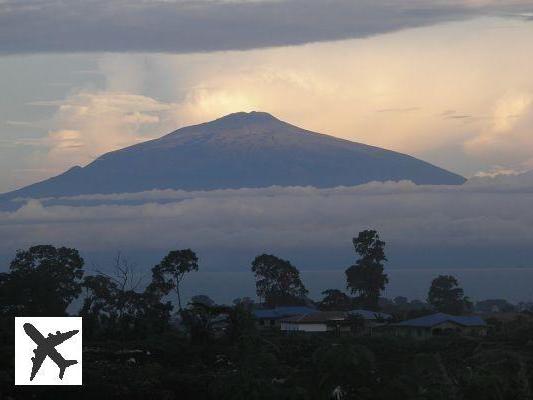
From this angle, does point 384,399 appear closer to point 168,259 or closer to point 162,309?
point 162,309

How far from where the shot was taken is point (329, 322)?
8294cm

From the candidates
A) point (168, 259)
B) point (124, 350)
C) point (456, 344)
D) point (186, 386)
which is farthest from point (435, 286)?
point (186, 386)

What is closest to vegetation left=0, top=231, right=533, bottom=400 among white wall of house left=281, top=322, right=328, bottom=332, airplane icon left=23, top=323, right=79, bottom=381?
white wall of house left=281, top=322, right=328, bottom=332

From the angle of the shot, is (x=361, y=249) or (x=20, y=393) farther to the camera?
(x=361, y=249)

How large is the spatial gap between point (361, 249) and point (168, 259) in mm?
26327

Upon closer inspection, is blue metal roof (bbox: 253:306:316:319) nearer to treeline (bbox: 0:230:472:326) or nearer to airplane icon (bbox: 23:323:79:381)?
treeline (bbox: 0:230:472:326)

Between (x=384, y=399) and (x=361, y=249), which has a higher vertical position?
(x=361, y=249)

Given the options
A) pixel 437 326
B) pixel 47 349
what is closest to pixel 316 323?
pixel 437 326

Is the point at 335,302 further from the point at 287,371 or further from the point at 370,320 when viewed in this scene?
the point at 287,371

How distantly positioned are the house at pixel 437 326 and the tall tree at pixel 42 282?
21127 mm

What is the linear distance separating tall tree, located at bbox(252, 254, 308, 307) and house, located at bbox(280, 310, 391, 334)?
19.6 metres

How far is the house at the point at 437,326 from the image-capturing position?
255ft

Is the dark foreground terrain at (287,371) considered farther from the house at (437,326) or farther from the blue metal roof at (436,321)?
the blue metal roof at (436,321)

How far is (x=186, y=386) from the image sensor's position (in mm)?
37812
